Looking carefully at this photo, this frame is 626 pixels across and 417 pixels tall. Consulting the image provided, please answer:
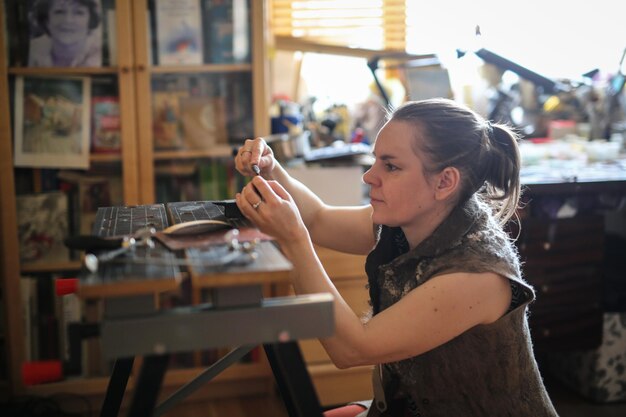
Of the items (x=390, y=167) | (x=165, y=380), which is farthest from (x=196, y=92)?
(x=390, y=167)

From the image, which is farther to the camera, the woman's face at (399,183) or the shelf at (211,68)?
the shelf at (211,68)

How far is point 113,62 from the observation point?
260 cm

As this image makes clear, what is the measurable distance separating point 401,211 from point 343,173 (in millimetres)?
1177

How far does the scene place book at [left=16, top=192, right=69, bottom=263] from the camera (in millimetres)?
2609

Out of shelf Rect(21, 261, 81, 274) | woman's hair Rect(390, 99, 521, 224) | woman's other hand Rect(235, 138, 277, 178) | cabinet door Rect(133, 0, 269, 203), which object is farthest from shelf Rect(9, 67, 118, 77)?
woman's hair Rect(390, 99, 521, 224)

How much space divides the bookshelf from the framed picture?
0.03 meters

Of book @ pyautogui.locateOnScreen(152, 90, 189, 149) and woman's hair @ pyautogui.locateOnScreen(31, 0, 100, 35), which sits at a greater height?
woman's hair @ pyautogui.locateOnScreen(31, 0, 100, 35)

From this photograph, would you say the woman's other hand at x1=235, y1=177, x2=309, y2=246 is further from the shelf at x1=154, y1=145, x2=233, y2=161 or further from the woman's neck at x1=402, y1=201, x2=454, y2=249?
the shelf at x1=154, y1=145, x2=233, y2=161

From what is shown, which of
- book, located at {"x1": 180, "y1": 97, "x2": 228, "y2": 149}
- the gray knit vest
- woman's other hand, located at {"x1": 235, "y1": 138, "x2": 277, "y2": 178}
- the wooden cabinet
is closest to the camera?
the gray knit vest

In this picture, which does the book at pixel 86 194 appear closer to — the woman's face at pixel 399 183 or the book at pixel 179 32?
the book at pixel 179 32

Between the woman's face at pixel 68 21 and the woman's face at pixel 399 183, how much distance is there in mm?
1541

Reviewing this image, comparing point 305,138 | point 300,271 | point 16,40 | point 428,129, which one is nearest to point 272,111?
point 305,138

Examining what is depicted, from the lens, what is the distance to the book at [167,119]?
2672 millimetres

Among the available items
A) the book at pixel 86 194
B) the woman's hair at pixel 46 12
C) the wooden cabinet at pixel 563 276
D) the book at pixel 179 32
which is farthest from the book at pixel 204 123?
the wooden cabinet at pixel 563 276
